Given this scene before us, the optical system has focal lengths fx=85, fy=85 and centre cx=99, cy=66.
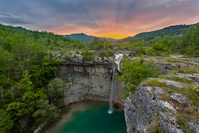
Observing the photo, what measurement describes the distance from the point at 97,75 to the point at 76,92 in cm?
677

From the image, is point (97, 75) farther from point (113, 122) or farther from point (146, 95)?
point (146, 95)


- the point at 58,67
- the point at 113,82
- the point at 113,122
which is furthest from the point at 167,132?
the point at 58,67

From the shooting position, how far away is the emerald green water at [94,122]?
44.1ft

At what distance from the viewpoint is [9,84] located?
12297 millimetres

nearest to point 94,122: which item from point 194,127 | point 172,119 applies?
point 172,119

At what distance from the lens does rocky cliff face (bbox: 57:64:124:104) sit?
20.2 meters

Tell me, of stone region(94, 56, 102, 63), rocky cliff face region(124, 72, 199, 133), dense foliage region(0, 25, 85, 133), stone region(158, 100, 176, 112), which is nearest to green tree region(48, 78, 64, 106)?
dense foliage region(0, 25, 85, 133)

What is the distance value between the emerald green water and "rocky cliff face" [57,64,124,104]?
377cm

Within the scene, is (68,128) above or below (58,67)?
below

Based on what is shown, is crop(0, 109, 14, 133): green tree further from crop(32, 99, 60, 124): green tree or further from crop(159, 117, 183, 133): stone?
crop(159, 117, 183, 133): stone

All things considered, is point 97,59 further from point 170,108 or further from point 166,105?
point 170,108

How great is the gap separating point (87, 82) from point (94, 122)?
29.9 ft

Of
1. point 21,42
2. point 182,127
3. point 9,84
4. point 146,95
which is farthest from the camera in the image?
point 21,42

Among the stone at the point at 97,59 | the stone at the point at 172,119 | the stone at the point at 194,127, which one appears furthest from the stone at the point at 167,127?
the stone at the point at 97,59
